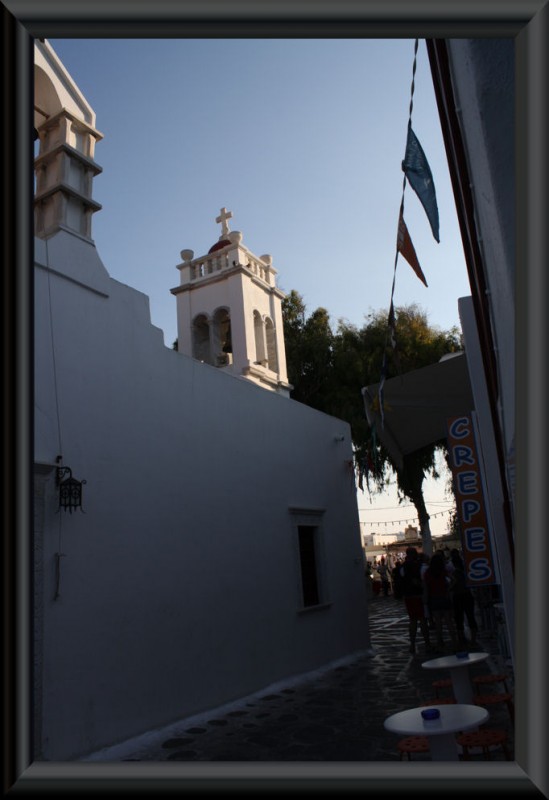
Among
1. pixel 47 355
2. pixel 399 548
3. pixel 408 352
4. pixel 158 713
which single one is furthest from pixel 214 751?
pixel 399 548

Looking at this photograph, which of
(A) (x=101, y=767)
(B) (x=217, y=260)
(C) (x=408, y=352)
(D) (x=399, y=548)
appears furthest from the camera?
(D) (x=399, y=548)

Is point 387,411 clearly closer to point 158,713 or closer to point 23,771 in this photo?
point 158,713

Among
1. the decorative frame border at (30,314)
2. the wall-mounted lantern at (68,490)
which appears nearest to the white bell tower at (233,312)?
the wall-mounted lantern at (68,490)

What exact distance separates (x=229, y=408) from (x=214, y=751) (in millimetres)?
4569

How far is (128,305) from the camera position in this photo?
7207mm

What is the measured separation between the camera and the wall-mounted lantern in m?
5.74

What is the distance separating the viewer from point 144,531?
6773mm

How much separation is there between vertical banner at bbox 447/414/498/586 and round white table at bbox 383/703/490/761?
1873 millimetres

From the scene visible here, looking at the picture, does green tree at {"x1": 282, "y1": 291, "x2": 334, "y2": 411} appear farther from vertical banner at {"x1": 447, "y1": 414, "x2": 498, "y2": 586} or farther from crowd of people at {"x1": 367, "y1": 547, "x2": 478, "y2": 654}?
vertical banner at {"x1": 447, "y1": 414, "x2": 498, "y2": 586}

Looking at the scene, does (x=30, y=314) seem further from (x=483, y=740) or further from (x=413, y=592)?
(x=413, y=592)

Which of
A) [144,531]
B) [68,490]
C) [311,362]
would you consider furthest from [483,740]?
[311,362]

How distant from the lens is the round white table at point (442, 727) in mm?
3371

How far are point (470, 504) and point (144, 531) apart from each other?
3403 mm

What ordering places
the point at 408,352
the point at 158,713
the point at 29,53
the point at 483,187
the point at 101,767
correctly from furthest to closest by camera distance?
the point at 408,352 < the point at 158,713 < the point at 483,187 < the point at 29,53 < the point at 101,767
